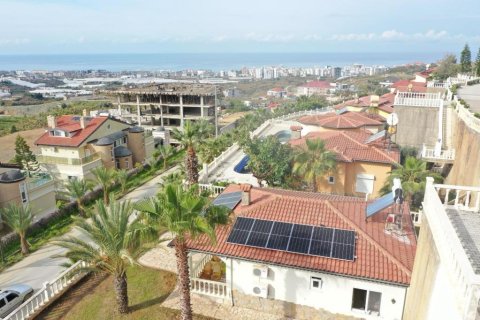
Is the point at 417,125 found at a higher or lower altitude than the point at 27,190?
higher

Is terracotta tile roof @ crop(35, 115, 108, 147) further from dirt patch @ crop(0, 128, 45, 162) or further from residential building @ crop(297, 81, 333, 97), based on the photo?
residential building @ crop(297, 81, 333, 97)

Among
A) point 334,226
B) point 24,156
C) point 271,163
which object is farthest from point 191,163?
point 24,156

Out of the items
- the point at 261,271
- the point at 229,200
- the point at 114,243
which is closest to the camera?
the point at 114,243

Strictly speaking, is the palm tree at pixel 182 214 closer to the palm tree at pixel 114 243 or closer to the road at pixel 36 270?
the palm tree at pixel 114 243

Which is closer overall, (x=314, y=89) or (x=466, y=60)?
(x=466, y=60)

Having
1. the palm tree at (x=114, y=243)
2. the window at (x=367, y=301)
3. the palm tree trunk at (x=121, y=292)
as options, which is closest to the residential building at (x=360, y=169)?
the window at (x=367, y=301)

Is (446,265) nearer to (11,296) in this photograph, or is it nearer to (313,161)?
(313,161)

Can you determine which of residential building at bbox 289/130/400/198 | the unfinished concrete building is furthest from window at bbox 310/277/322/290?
the unfinished concrete building
